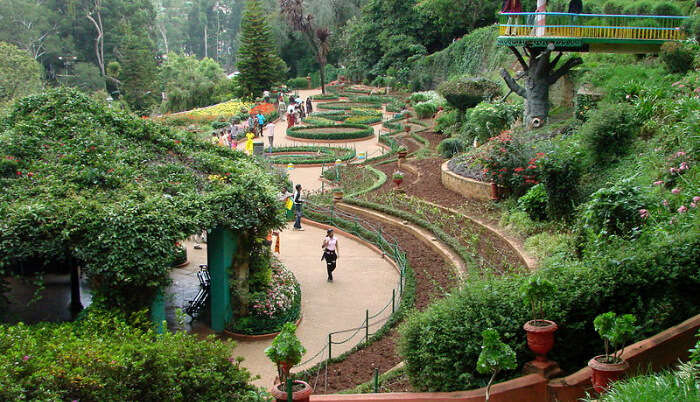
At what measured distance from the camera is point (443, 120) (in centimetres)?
3114

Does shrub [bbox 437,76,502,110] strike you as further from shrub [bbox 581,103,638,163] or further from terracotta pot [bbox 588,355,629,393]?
terracotta pot [bbox 588,355,629,393]

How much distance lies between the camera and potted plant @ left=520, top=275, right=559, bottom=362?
6.65 metres

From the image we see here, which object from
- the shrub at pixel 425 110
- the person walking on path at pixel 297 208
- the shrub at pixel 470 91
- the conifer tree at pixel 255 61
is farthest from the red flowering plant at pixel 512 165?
the conifer tree at pixel 255 61

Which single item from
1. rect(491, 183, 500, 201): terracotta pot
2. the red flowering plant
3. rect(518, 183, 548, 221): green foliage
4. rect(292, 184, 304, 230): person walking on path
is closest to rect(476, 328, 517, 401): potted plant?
rect(518, 183, 548, 221): green foliage

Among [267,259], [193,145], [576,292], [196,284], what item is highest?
[193,145]

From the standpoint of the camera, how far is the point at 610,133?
14.0 m

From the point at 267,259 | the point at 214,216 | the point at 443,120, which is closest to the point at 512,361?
the point at 214,216

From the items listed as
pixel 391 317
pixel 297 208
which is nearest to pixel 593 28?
pixel 297 208

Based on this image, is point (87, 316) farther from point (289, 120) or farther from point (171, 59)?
point (171, 59)

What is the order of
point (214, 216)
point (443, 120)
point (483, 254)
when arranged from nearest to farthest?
point (214, 216) < point (483, 254) < point (443, 120)

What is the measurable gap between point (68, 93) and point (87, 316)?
546 centimetres

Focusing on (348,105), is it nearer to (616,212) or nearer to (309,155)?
(309,155)

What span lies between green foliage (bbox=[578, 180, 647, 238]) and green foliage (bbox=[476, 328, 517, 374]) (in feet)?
14.3

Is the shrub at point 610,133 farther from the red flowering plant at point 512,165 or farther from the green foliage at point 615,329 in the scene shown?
the green foliage at point 615,329
